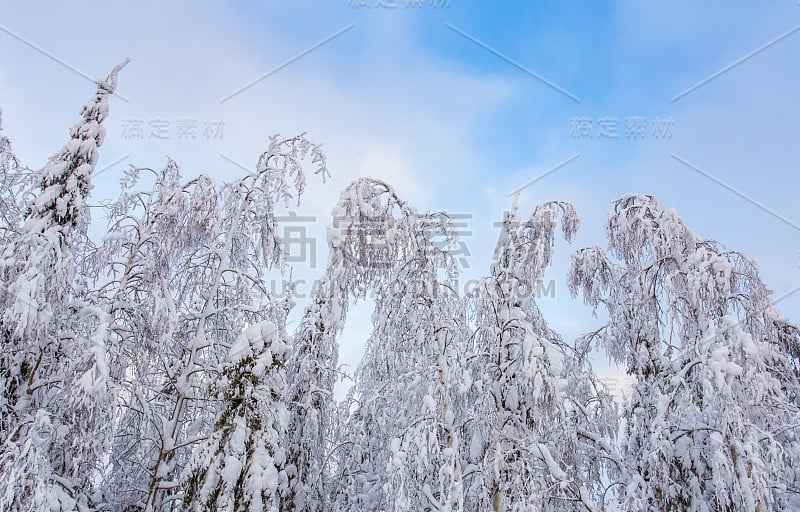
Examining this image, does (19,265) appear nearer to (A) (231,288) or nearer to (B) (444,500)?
(A) (231,288)

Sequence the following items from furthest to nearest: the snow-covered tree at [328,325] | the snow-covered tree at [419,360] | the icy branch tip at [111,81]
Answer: the icy branch tip at [111,81] → the snow-covered tree at [328,325] → the snow-covered tree at [419,360]

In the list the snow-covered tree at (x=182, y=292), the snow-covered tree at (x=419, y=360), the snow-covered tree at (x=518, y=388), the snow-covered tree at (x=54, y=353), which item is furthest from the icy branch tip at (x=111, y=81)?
the snow-covered tree at (x=518, y=388)

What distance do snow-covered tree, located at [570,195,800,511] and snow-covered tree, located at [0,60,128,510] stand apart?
710 centimetres

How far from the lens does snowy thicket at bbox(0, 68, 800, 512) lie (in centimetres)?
550

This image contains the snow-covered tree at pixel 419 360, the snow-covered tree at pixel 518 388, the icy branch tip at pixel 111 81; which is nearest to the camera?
the snow-covered tree at pixel 419 360

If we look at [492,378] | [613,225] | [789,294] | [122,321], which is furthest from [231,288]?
[789,294]

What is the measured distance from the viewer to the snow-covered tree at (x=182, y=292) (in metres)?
6.48

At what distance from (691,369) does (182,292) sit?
24.1 feet

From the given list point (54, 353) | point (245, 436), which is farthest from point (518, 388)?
point (54, 353)

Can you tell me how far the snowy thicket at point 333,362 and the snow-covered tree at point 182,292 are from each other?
0.12 feet

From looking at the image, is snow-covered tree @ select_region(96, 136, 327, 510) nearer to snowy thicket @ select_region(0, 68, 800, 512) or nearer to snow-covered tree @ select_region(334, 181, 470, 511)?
snowy thicket @ select_region(0, 68, 800, 512)

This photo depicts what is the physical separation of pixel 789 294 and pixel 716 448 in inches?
145

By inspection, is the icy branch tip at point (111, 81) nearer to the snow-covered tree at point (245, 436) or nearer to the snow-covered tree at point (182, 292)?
the snow-covered tree at point (182, 292)

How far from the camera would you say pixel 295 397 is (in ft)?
25.0
